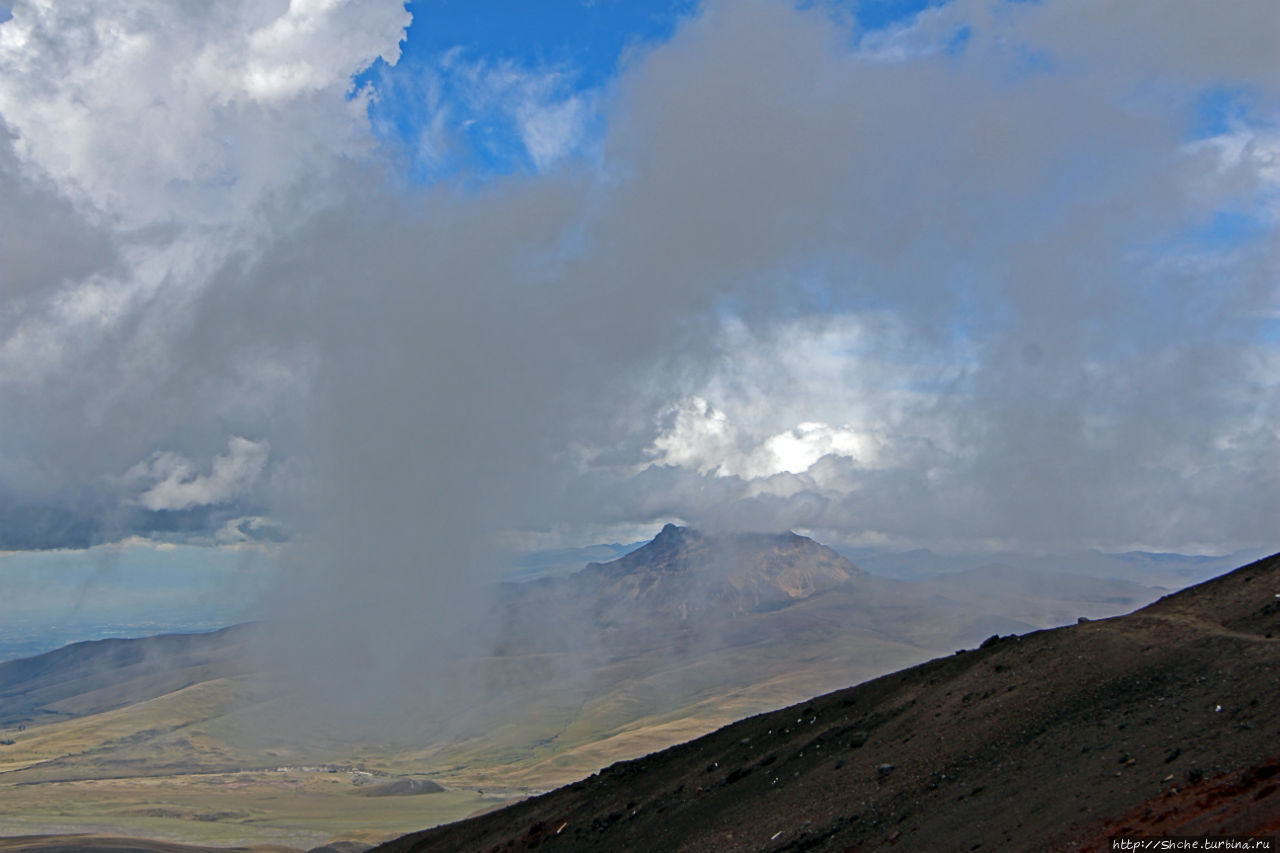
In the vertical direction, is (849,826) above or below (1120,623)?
below

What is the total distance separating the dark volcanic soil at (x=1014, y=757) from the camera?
34375 mm

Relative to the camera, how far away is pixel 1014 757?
44094mm

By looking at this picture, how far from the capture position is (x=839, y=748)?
57062 millimetres

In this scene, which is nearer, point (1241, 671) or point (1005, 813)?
point (1005, 813)

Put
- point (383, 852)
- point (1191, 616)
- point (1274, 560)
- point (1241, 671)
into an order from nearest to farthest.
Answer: point (1241, 671) → point (1191, 616) → point (1274, 560) → point (383, 852)

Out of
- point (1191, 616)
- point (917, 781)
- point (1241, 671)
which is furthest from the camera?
point (1191, 616)

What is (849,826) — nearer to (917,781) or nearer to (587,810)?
(917,781)

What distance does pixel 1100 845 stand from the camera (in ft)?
103

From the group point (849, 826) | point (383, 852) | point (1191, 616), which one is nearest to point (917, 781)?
point (849, 826)

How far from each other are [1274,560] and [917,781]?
1111 inches

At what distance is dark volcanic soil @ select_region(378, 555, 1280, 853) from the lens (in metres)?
34.4

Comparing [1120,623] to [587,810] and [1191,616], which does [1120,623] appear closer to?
[1191,616]

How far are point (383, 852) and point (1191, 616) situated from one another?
77777mm

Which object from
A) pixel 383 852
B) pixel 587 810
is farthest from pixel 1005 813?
pixel 383 852
